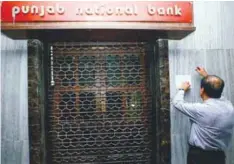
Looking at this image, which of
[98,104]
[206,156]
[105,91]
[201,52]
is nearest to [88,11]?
[105,91]

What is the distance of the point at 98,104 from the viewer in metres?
4.74

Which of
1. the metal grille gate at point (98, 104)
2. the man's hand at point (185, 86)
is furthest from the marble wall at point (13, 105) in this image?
the man's hand at point (185, 86)

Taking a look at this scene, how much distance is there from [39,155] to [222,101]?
285 cm

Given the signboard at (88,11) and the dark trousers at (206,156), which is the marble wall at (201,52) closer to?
the dark trousers at (206,156)

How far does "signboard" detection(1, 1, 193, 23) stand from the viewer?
394cm

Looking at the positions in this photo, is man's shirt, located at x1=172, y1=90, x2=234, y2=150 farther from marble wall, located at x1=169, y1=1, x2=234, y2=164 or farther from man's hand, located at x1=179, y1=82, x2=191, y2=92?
marble wall, located at x1=169, y1=1, x2=234, y2=164

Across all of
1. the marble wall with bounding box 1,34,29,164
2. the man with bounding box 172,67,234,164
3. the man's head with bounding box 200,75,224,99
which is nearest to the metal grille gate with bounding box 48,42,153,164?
the marble wall with bounding box 1,34,29,164

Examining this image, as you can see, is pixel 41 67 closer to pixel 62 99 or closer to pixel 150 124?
pixel 62 99

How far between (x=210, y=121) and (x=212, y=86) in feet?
1.65

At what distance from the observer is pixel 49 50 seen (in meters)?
4.69

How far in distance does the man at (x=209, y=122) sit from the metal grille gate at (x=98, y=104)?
2.51 feet

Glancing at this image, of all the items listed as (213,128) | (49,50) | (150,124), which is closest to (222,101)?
(213,128)

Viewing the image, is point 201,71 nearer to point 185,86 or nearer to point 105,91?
point 185,86

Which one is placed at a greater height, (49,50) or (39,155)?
(49,50)
